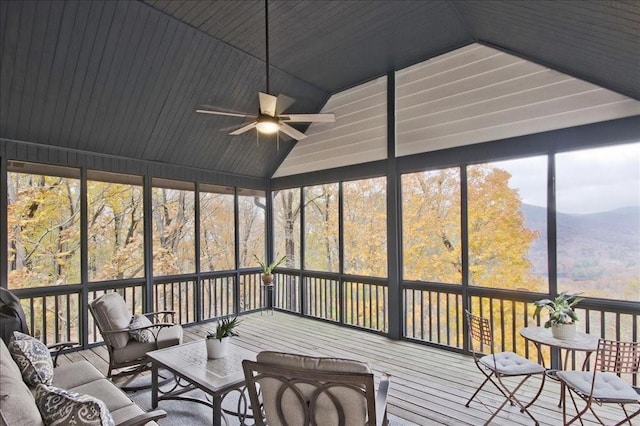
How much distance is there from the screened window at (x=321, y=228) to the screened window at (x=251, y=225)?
118 centimetres

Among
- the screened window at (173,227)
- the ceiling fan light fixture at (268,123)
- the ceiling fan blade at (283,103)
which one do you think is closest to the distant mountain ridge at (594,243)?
the ceiling fan light fixture at (268,123)

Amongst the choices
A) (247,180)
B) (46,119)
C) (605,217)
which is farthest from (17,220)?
(605,217)

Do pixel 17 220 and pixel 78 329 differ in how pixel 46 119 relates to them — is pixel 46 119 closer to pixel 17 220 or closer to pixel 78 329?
pixel 17 220

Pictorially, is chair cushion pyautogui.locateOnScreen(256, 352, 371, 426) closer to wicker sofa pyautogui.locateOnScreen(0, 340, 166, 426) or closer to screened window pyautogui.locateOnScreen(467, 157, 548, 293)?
wicker sofa pyautogui.locateOnScreen(0, 340, 166, 426)

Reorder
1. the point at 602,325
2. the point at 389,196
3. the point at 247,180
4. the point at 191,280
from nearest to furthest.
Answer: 1. the point at 602,325
2. the point at 389,196
3. the point at 191,280
4. the point at 247,180

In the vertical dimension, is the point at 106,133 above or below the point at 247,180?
above

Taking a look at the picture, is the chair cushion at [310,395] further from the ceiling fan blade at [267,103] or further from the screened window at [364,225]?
the screened window at [364,225]

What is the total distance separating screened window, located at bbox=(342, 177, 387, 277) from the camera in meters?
6.03

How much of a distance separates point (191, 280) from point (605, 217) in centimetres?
642

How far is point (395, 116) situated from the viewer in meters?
5.36

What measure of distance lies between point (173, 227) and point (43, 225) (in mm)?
1942

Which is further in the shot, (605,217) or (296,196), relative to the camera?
(296,196)

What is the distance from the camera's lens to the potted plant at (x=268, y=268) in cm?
677

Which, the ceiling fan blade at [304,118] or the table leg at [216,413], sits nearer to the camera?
the table leg at [216,413]
